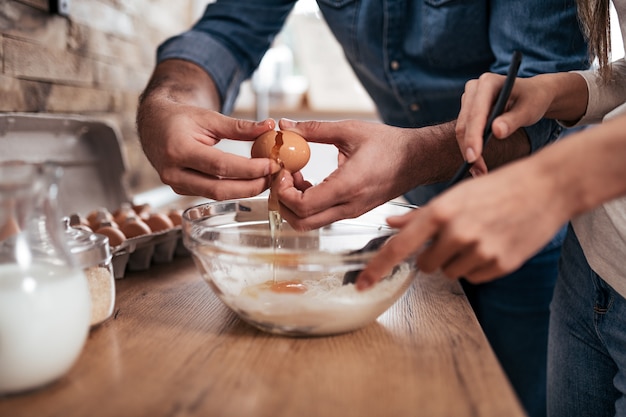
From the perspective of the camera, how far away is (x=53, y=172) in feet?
2.02

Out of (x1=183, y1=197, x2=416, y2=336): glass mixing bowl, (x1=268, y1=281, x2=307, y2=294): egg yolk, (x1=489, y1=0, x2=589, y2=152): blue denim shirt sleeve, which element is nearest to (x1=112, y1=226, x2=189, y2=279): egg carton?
(x1=183, y1=197, x2=416, y2=336): glass mixing bowl

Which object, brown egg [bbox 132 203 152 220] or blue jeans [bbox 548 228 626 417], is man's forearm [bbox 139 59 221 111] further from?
blue jeans [bbox 548 228 626 417]

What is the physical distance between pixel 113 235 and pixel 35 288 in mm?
487

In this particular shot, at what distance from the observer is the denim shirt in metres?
1.17

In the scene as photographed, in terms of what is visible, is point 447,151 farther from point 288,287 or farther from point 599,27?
point 288,287

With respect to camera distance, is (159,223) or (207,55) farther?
(207,55)

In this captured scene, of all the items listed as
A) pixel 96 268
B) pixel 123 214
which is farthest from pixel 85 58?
pixel 96 268

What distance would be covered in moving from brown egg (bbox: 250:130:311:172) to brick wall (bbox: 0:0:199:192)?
688 millimetres

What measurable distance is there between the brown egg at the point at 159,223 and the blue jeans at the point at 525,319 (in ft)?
2.59

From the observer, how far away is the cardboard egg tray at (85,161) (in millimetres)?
1111

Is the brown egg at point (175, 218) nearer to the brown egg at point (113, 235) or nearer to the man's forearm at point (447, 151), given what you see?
the brown egg at point (113, 235)

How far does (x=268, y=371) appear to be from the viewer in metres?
0.67

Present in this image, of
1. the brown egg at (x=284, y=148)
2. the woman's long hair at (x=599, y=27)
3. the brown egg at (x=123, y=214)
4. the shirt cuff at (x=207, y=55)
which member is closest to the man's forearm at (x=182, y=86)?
the shirt cuff at (x=207, y=55)

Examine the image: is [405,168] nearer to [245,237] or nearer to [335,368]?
[245,237]
